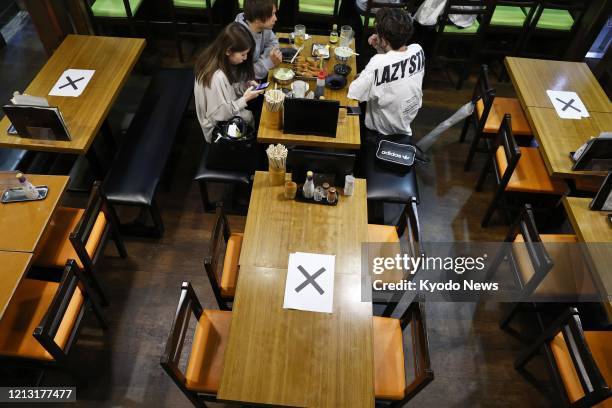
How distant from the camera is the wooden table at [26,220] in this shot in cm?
238

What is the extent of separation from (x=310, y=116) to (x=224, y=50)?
2.36 ft

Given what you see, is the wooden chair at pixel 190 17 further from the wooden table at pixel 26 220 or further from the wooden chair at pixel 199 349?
the wooden chair at pixel 199 349

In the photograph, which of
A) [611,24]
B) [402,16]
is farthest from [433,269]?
[611,24]

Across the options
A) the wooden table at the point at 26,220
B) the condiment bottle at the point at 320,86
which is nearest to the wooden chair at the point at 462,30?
the condiment bottle at the point at 320,86

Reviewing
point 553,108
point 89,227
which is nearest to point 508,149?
point 553,108

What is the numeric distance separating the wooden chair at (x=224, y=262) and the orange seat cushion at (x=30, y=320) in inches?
30.4

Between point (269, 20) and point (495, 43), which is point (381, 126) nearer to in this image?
point (269, 20)

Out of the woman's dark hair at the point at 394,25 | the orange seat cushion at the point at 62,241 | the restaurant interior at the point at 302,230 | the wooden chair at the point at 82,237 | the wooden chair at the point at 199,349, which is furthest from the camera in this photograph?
the woman's dark hair at the point at 394,25

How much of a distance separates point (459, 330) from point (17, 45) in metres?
5.42

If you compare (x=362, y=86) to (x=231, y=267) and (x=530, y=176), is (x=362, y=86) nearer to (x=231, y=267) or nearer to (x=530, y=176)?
(x=530, y=176)

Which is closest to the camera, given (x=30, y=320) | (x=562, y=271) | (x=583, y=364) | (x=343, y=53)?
→ (x=583, y=364)

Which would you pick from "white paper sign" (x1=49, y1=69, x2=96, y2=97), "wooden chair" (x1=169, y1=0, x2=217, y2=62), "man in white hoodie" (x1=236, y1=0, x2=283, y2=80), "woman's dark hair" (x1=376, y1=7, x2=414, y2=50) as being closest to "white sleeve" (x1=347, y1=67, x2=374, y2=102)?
"woman's dark hair" (x1=376, y1=7, x2=414, y2=50)

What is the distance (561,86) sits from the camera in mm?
3537

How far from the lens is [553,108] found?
3.33 metres
